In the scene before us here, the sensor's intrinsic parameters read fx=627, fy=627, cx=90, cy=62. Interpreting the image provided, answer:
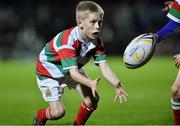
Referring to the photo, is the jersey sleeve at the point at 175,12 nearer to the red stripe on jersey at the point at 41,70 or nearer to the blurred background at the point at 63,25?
the red stripe on jersey at the point at 41,70

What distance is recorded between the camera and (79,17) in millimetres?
6773

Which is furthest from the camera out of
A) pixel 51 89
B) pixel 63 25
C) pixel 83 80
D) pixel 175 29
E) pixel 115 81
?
pixel 63 25

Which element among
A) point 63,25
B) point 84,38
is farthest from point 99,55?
point 63,25

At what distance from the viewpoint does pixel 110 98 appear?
12.3 metres

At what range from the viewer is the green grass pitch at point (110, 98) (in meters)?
8.86

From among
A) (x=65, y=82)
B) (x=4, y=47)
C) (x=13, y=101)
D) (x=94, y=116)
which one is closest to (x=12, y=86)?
(x=13, y=101)

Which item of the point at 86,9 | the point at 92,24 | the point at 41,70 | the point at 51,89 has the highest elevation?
the point at 86,9

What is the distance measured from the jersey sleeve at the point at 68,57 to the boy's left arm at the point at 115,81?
0.40 meters

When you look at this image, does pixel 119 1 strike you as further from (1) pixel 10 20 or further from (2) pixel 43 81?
(2) pixel 43 81

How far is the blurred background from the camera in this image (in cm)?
2380

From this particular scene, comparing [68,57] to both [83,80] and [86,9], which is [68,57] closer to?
[83,80]

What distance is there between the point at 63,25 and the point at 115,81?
17.4 metres

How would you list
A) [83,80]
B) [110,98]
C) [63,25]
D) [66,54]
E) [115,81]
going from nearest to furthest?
[83,80] → [115,81] → [66,54] → [110,98] → [63,25]

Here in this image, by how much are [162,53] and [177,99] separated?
Answer: 678 inches
